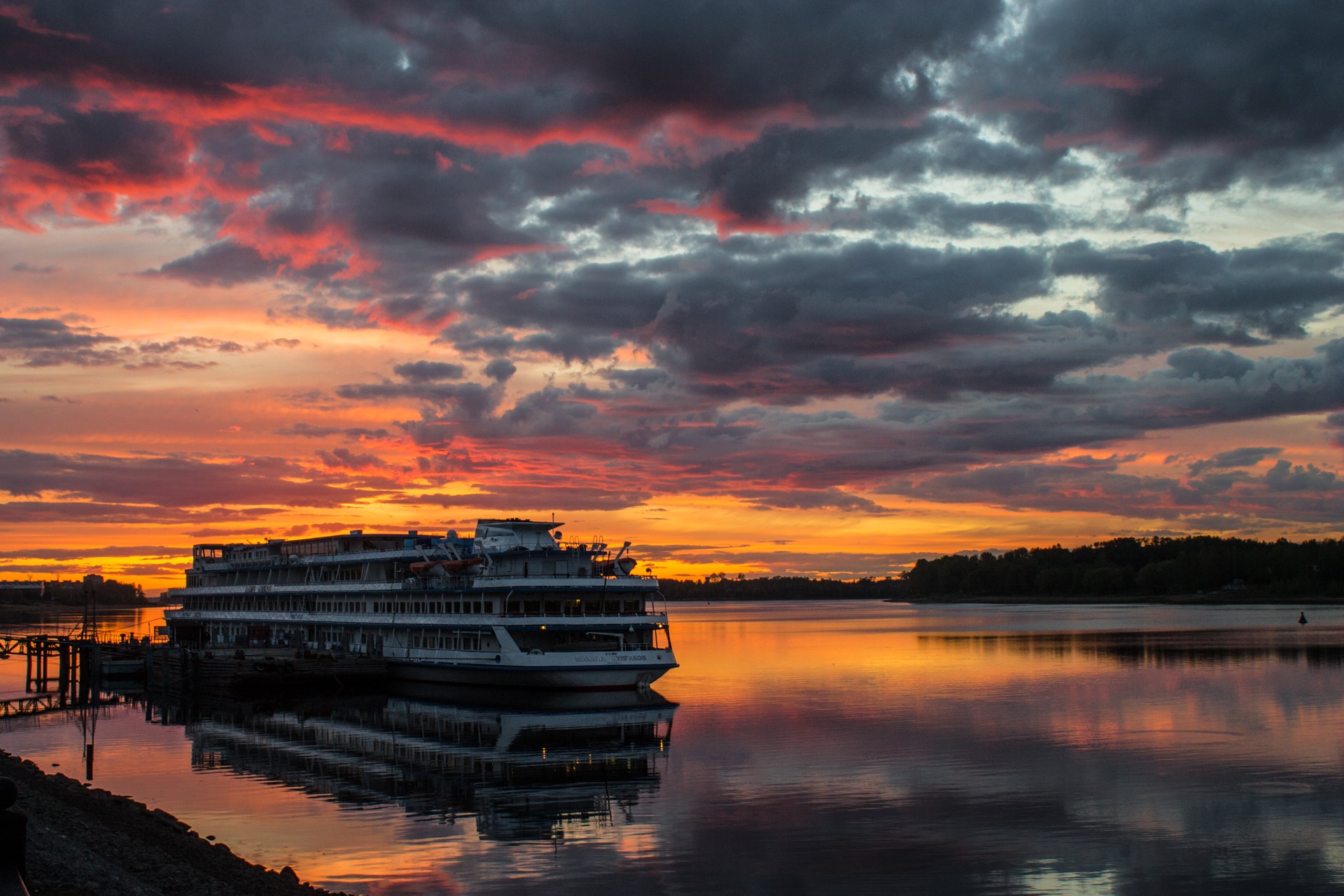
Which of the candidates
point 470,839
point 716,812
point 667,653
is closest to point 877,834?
point 716,812

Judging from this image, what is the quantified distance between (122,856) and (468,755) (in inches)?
886

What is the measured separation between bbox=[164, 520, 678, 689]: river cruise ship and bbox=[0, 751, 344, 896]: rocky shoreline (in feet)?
106

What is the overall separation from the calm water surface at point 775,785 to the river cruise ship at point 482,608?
288 centimetres

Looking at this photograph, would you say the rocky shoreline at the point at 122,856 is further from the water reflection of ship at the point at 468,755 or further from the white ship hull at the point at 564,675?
the white ship hull at the point at 564,675

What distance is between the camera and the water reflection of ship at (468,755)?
38.3 m

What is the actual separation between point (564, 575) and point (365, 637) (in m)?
21.7

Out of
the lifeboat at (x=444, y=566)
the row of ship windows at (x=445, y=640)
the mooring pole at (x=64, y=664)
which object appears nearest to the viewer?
the lifeboat at (x=444, y=566)

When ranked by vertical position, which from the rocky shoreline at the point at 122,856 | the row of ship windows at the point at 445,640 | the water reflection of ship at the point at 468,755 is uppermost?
the row of ship windows at the point at 445,640

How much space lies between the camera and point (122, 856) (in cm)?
2686

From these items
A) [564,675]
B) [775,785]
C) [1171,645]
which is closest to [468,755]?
[775,785]

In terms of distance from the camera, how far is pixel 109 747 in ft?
177

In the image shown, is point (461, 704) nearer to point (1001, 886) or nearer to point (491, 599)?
point (491, 599)

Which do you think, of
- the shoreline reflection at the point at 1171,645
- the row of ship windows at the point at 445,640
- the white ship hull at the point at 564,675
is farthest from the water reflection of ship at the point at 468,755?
the shoreline reflection at the point at 1171,645

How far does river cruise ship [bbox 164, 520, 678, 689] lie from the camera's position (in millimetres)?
65375
